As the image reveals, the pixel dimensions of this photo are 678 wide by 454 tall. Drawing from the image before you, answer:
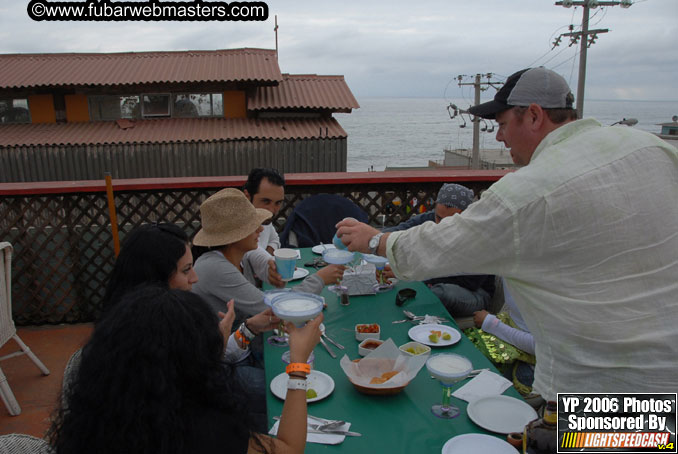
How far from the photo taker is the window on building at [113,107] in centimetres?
1470

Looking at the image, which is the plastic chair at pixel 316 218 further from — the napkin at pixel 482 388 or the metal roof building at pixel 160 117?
the metal roof building at pixel 160 117

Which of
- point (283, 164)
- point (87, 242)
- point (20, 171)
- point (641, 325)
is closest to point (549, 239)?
point (641, 325)

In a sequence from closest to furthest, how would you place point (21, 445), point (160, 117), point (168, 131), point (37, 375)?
point (21, 445) < point (37, 375) < point (168, 131) < point (160, 117)

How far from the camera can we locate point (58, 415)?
4.33 feet

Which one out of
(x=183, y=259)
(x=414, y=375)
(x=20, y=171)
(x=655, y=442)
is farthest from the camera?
(x=20, y=171)

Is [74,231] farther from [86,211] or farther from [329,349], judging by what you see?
[329,349]

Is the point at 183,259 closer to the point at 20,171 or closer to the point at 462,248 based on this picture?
the point at 462,248

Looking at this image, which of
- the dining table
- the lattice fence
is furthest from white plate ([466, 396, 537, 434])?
the lattice fence

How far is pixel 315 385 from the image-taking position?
1.94 m

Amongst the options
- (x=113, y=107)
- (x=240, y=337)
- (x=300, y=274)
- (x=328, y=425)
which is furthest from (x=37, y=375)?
(x=113, y=107)

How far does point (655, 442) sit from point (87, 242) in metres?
4.96

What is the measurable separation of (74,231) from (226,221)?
2800mm

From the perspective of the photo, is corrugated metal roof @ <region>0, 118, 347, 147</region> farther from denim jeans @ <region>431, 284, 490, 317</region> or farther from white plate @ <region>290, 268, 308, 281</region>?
denim jeans @ <region>431, 284, 490, 317</region>

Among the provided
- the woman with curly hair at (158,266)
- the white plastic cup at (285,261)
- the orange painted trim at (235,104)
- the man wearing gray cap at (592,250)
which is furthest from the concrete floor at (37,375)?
the orange painted trim at (235,104)
